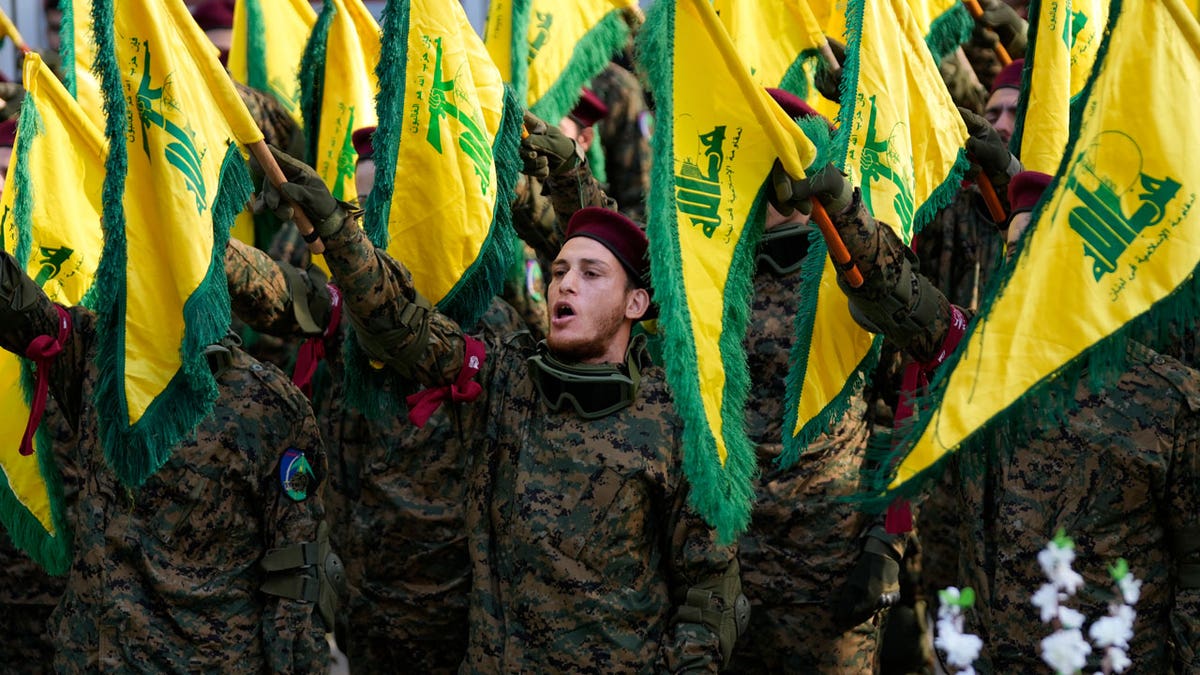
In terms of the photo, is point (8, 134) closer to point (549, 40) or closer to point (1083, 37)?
point (549, 40)

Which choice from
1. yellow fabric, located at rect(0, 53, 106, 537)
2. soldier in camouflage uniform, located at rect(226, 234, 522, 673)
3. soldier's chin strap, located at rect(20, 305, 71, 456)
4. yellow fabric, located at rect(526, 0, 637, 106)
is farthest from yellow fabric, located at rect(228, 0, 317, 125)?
soldier's chin strap, located at rect(20, 305, 71, 456)

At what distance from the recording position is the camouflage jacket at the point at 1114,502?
463 centimetres

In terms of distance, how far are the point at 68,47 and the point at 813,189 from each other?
10.00ft

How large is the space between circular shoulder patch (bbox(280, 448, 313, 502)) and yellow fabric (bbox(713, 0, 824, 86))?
2.42m

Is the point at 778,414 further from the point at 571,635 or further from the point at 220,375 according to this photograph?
the point at 220,375

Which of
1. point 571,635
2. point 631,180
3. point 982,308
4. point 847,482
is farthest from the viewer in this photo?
point 631,180

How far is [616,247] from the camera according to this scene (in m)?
4.96

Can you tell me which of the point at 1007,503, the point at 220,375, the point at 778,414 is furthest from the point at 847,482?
the point at 220,375

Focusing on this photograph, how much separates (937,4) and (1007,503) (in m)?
2.61

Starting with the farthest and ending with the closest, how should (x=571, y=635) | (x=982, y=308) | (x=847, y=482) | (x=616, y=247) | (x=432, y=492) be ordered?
(x=432, y=492)
(x=847, y=482)
(x=616, y=247)
(x=571, y=635)
(x=982, y=308)

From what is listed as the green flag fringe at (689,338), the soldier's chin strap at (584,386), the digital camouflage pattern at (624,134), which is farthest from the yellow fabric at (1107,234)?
the digital camouflage pattern at (624,134)

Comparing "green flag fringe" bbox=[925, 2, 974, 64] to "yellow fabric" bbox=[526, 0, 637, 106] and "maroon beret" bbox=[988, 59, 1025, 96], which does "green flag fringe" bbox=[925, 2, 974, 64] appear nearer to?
"maroon beret" bbox=[988, 59, 1025, 96]

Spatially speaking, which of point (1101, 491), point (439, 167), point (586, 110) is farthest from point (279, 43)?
point (1101, 491)

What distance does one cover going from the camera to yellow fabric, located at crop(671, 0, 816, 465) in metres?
4.46
